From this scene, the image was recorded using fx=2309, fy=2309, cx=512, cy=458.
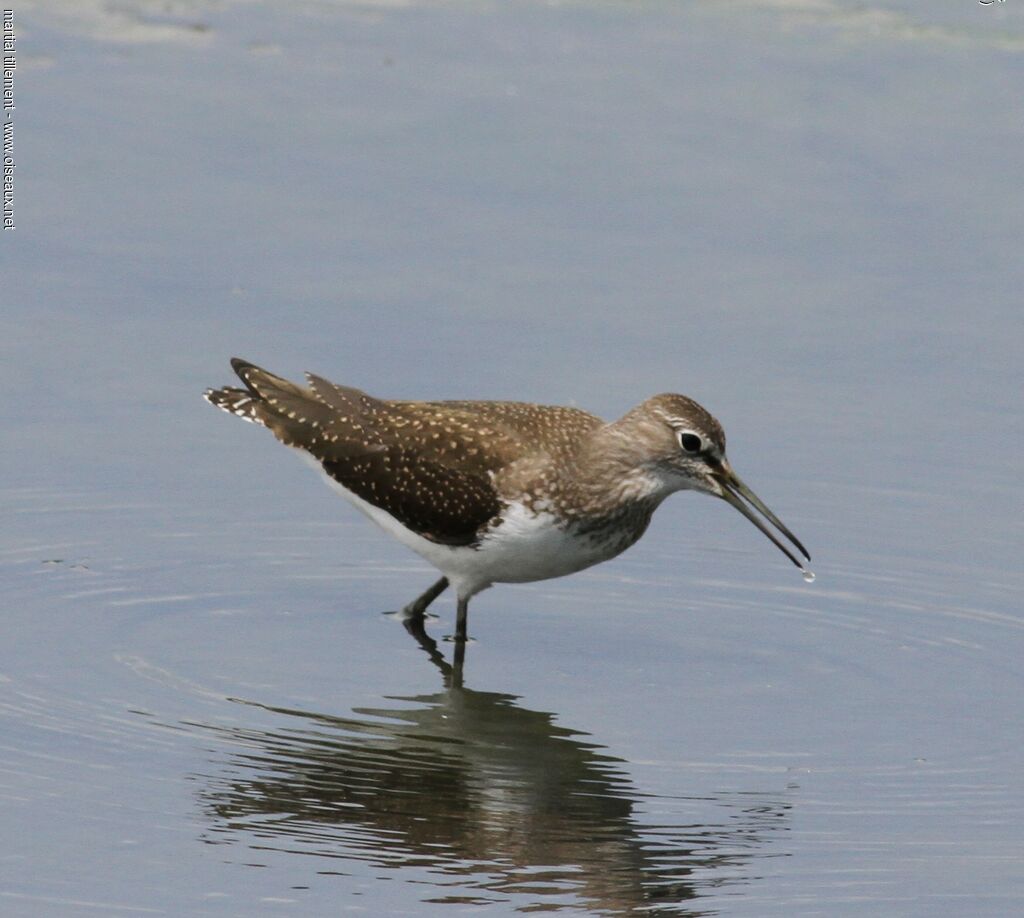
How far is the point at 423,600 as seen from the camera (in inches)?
449

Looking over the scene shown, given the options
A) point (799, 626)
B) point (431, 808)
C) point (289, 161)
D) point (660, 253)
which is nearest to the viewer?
point (431, 808)

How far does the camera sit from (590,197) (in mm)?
15578

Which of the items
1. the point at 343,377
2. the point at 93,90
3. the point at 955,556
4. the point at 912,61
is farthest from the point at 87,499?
the point at 912,61

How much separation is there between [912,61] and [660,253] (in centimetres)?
423

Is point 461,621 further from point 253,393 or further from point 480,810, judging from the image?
point 480,810

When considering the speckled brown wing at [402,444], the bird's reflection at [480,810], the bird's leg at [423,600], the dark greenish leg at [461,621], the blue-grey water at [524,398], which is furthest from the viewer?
the bird's leg at [423,600]

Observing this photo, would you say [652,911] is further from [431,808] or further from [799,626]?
[799,626]

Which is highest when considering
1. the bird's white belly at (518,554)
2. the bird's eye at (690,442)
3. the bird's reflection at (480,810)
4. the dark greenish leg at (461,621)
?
the bird's eye at (690,442)

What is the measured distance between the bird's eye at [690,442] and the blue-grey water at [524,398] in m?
0.97

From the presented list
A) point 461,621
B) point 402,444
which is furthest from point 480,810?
point 402,444

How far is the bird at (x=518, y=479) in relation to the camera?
1068cm

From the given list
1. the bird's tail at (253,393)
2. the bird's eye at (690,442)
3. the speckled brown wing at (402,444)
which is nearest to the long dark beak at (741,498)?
the bird's eye at (690,442)

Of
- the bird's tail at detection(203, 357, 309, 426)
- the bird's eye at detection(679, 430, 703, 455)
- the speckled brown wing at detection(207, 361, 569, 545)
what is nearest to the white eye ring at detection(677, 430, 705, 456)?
the bird's eye at detection(679, 430, 703, 455)

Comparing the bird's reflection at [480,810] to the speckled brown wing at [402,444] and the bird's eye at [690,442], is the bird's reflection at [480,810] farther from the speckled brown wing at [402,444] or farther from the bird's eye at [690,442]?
the bird's eye at [690,442]
